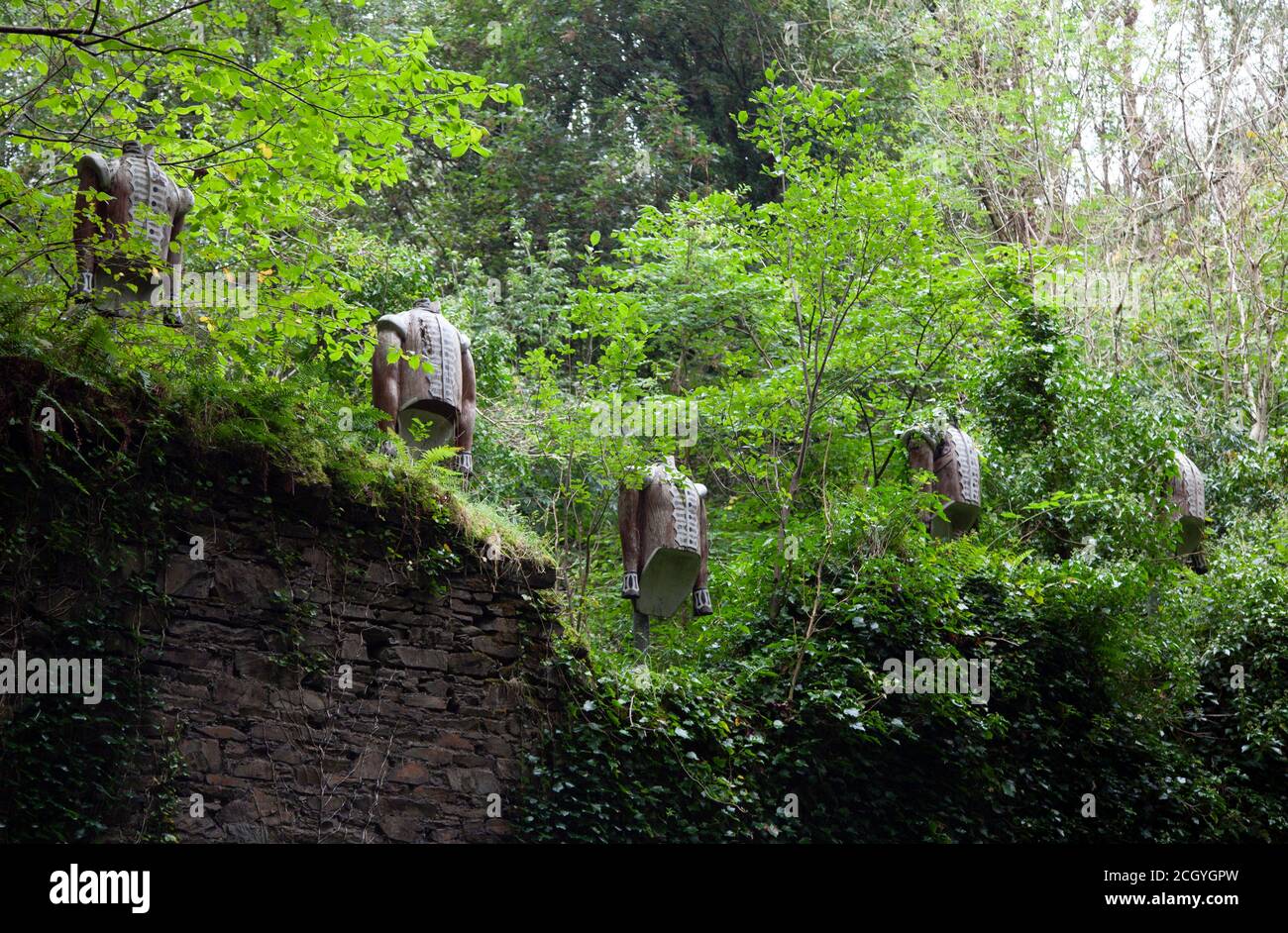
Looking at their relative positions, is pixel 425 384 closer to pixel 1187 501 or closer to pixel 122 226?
pixel 122 226

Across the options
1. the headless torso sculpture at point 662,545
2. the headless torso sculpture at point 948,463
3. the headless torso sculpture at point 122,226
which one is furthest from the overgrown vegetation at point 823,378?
the headless torso sculpture at point 948,463

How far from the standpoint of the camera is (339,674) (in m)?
8.01

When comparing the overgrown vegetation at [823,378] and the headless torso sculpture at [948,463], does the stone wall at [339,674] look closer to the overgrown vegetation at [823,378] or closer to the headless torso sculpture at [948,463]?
the overgrown vegetation at [823,378]

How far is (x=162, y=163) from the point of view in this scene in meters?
8.64

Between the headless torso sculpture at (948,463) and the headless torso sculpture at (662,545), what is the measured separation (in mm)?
2345

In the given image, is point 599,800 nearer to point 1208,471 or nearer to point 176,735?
point 176,735

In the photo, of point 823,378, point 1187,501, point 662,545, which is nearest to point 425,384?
point 662,545

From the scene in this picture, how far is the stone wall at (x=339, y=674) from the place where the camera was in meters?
7.43

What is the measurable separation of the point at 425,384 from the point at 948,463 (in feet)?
14.9

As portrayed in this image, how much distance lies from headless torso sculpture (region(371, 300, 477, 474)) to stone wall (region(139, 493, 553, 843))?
78cm

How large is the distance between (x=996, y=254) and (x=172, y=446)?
9.37 m

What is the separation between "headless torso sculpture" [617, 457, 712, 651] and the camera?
9.61m

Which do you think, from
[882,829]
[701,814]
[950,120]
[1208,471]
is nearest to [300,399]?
[701,814]

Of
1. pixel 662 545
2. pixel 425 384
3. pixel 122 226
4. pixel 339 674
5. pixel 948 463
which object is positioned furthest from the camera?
pixel 948 463
